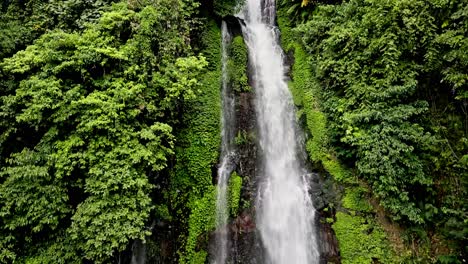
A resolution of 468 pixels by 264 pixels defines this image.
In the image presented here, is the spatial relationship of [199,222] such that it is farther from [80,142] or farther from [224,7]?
[224,7]

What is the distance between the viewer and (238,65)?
11.4 m

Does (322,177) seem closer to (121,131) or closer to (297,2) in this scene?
(121,131)

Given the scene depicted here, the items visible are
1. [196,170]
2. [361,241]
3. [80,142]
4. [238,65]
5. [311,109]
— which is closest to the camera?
[80,142]

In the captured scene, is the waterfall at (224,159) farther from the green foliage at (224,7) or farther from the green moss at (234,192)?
the green foliage at (224,7)

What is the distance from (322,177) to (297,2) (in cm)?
810

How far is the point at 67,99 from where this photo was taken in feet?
21.6

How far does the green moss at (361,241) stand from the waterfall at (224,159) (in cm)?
307

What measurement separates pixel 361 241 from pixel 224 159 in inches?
173

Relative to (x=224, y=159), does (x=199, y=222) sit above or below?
below

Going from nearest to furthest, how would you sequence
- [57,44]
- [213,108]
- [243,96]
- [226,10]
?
[57,44] < [213,108] < [243,96] < [226,10]

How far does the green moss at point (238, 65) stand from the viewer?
1087 centimetres

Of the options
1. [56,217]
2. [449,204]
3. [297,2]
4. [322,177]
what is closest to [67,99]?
[56,217]

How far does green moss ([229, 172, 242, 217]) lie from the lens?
27.6ft

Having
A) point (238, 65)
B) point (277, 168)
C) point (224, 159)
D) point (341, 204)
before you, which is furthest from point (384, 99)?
point (238, 65)
